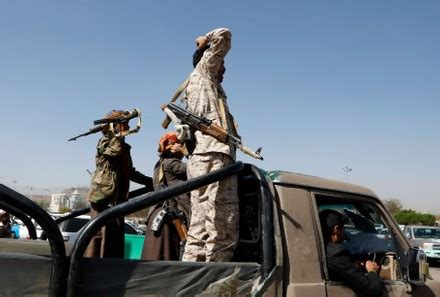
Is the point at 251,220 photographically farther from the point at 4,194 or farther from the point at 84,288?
the point at 4,194

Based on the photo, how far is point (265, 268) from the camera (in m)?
2.43

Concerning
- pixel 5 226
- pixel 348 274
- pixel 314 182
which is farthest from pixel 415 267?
pixel 5 226

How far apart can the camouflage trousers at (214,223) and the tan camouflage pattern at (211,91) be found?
12.0 inches

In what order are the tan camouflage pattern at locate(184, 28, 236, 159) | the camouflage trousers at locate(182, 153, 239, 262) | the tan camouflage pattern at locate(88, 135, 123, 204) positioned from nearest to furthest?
A: the camouflage trousers at locate(182, 153, 239, 262)
the tan camouflage pattern at locate(184, 28, 236, 159)
the tan camouflage pattern at locate(88, 135, 123, 204)

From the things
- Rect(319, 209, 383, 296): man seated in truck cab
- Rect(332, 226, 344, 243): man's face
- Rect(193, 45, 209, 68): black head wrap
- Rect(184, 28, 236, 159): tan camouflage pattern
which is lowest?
Rect(319, 209, 383, 296): man seated in truck cab

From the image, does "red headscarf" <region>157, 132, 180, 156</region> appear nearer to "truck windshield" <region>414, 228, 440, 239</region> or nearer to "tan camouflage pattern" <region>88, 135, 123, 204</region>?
"tan camouflage pattern" <region>88, 135, 123, 204</region>

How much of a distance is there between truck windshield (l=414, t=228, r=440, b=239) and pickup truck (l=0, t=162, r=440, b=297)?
61.2 ft

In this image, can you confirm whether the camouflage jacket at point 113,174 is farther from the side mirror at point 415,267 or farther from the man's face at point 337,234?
the side mirror at point 415,267

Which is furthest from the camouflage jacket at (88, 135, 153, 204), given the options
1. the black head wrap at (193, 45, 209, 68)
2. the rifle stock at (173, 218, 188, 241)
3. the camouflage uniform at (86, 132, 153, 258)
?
the black head wrap at (193, 45, 209, 68)

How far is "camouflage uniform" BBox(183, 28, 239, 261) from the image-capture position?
9.52ft

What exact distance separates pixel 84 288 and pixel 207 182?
30.6 inches

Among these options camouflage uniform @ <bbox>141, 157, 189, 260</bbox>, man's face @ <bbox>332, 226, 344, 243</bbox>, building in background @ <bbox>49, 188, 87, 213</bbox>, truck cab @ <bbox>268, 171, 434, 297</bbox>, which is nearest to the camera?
truck cab @ <bbox>268, 171, 434, 297</bbox>

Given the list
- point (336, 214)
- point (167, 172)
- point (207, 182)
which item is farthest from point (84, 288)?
point (167, 172)

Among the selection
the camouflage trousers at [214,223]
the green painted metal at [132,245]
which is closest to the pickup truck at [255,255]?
the camouflage trousers at [214,223]
